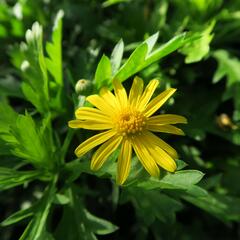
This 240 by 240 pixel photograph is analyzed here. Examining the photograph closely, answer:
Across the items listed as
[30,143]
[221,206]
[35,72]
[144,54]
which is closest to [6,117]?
[30,143]

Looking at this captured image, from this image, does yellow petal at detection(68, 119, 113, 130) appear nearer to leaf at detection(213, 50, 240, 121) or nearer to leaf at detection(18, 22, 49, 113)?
leaf at detection(18, 22, 49, 113)

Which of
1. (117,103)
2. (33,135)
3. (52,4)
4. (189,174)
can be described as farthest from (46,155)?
(52,4)

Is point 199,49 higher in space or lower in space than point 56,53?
lower

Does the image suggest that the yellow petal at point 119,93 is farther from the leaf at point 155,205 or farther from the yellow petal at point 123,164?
the leaf at point 155,205

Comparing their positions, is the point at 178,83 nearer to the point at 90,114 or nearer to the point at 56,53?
the point at 56,53

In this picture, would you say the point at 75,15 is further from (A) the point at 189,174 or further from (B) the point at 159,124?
(A) the point at 189,174

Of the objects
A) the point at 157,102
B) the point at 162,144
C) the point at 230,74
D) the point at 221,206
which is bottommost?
the point at 221,206

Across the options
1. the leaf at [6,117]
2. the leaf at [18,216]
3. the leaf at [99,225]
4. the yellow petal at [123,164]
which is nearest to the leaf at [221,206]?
the leaf at [99,225]
